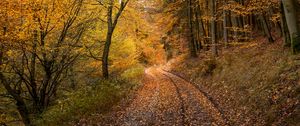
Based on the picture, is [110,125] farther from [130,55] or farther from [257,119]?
[130,55]

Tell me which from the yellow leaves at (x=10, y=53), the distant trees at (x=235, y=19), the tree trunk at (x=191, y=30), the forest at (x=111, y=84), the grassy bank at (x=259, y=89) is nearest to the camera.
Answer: the grassy bank at (x=259, y=89)

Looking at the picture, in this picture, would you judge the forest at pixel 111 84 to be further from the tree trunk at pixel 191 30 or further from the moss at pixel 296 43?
the tree trunk at pixel 191 30

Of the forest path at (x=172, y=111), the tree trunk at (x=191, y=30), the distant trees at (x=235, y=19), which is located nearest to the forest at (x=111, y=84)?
the forest path at (x=172, y=111)

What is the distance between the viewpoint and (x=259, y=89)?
1279 cm

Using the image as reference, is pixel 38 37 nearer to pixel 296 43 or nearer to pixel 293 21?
pixel 293 21

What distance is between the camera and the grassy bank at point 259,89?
999cm

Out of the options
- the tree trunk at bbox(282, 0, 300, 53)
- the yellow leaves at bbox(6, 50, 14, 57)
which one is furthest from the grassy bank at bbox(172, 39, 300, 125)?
the yellow leaves at bbox(6, 50, 14, 57)

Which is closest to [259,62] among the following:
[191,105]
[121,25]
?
[191,105]

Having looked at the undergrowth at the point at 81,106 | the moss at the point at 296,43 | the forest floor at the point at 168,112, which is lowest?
the forest floor at the point at 168,112

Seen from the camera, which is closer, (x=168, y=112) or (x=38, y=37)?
(x=168, y=112)

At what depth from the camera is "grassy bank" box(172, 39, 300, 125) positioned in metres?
9.99

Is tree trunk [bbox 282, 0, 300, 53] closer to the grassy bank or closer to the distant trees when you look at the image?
the distant trees

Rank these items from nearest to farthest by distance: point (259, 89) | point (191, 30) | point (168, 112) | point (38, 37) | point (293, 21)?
point (259, 89) < point (293, 21) < point (168, 112) < point (38, 37) < point (191, 30)

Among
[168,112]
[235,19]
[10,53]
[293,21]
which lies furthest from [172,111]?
[235,19]
